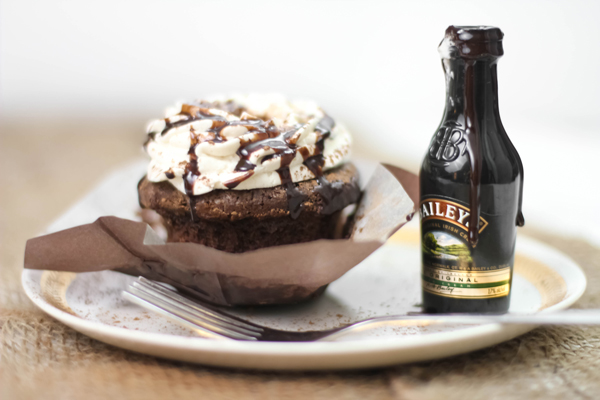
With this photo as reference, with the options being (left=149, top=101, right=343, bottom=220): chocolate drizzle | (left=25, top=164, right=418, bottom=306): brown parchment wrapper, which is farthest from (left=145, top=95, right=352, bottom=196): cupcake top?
(left=25, top=164, right=418, bottom=306): brown parchment wrapper

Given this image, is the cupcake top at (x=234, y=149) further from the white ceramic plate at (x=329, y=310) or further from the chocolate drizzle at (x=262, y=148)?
the white ceramic plate at (x=329, y=310)

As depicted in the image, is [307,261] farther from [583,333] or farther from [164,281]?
[583,333]

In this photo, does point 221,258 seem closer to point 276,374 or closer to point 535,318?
point 276,374

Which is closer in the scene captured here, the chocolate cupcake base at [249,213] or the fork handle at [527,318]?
the fork handle at [527,318]

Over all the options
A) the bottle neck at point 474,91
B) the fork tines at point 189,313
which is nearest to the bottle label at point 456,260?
the bottle neck at point 474,91

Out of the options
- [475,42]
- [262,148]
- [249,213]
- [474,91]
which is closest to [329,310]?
[249,213]

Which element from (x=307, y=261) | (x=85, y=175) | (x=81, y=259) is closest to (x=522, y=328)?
(x=307, y=261)
